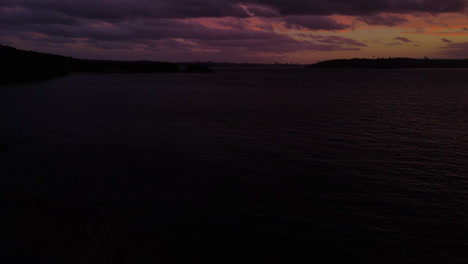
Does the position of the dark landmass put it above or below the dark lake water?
above

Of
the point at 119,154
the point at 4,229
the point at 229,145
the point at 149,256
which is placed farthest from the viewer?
the point at 229,145

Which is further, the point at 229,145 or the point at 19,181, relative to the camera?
the point at 229,145

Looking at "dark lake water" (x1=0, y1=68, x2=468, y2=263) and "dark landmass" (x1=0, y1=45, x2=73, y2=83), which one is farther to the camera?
"dark landmass" (x1=0, y1=45, x2=73, y2=83)

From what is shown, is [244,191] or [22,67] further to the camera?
[22,67]

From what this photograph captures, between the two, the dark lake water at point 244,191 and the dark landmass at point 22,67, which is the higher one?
the dark landmass at point 22,67

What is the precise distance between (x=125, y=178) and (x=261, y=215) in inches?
472

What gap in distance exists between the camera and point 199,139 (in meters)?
40.7

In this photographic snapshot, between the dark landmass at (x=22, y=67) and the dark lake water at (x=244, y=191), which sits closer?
the dark lake water at (x=244, y=191)

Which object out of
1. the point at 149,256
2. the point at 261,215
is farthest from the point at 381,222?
the point at 149,256

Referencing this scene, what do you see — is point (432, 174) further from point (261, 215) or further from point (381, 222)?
point (261, 215)

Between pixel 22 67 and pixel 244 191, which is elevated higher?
pixel 22 67

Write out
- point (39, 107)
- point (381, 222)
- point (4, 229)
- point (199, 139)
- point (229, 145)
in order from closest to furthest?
point (4, 229) < point (381, 222) < point (229, 145) < point (199, 139) < point (39, 107)

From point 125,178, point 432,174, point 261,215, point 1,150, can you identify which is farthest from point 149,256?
point 1,150

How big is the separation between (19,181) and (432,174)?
3101cm
